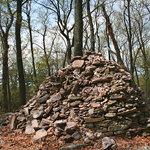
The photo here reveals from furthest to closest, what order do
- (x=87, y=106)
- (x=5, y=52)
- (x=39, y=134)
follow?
(x=5, y=52), (x=87, y=106), (x=39, y=134)

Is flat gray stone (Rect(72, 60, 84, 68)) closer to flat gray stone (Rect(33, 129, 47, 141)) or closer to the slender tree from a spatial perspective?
flat gray stone (Rect(33, 129, 47, 141))

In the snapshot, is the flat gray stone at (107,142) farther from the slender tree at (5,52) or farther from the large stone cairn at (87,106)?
the slender tree at (5,52)

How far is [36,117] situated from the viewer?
5105mm

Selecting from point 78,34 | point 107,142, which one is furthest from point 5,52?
point 107,142

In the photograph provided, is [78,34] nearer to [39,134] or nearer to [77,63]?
[77,63]

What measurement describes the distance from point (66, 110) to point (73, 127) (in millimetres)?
894

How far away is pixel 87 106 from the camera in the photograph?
473cm

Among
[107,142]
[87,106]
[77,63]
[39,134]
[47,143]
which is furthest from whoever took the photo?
[77,63]

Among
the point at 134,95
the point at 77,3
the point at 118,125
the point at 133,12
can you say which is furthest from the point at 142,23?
the point at 118,125

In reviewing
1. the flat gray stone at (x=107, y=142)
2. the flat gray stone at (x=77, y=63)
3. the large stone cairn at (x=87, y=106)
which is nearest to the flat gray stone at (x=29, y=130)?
the large stone cairn at (x=87, y=106)

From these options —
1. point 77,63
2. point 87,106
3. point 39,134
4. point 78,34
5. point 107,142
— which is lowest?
point 107,142

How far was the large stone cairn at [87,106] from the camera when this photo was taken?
14.0ft

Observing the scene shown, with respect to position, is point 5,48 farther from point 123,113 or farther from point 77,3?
point 123,113

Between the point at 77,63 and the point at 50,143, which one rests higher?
the point at 77,63
